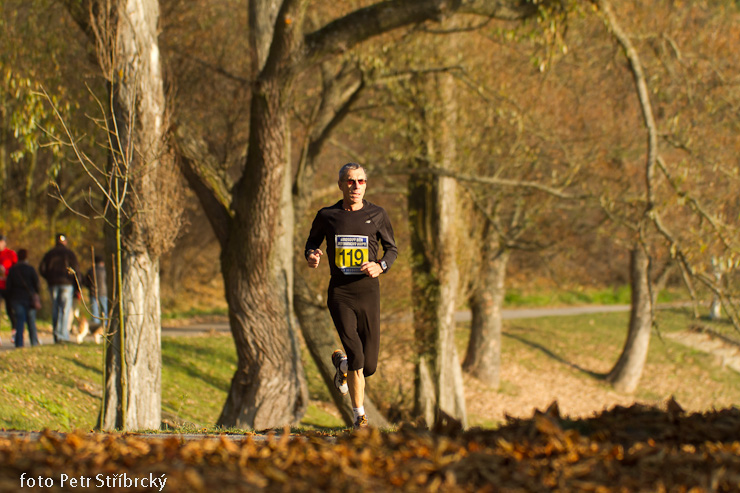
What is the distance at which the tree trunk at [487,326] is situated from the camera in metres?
20.2

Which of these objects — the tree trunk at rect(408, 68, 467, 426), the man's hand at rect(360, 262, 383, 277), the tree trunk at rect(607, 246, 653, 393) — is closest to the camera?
the man's hand at rect(360, 262, 383, 277)

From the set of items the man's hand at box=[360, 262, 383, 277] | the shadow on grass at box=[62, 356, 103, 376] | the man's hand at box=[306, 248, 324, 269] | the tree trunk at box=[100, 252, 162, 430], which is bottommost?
the shadow on grass at box=[62, 356, 103, 376]

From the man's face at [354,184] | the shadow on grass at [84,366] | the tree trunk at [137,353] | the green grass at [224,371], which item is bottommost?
the green grass at [224,371]

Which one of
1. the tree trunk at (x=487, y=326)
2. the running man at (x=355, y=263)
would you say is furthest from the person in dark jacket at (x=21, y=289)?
the tree trunk at (x=487, y=326)

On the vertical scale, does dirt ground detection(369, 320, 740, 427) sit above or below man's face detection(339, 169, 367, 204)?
below

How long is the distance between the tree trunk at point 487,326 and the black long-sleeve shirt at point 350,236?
14106mm

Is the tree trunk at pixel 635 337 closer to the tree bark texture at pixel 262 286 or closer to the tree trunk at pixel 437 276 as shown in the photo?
the tree trunk at pixel 437 276

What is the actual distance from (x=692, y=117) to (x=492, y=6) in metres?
8.53

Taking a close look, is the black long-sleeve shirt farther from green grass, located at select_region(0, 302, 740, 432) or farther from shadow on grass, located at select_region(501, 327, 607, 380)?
shadow on grass, located at select_region(501, 327, 607, 380)

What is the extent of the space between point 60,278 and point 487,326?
1088 centimetres

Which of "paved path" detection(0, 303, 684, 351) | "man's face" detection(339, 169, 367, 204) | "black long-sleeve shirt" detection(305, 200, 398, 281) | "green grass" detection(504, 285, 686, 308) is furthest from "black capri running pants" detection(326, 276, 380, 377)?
"green grass" detection(504, 285, 686, 308)

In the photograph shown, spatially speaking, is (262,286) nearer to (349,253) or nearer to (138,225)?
(138,225)

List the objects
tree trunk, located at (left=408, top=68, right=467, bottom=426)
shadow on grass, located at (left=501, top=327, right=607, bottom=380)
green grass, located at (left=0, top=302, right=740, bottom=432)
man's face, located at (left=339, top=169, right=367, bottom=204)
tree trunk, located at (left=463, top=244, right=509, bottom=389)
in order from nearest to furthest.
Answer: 1. man's face, located at (left=339, top=169, right=367, bottom=204)
2. green grass, located at (left=0, top=302, right=740, bottom=432)
3. tree trunk, located at (left=408, top=68, right=467, bottom=426)
4. tree trunk, located at (left=463, top=244, right=509, bottom=389)
5. shadow on grass, located at (left=501, top=327, right=607, bottom=380)

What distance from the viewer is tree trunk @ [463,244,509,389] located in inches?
794
